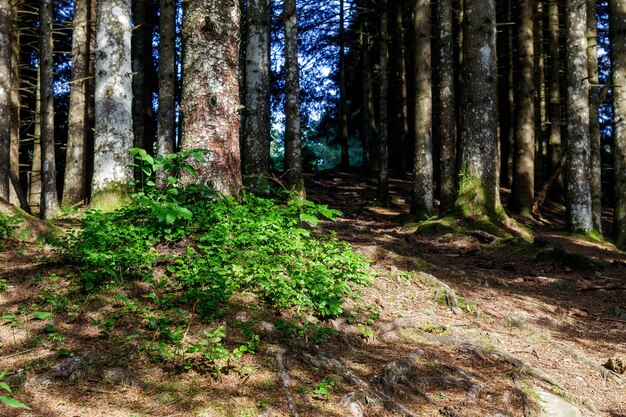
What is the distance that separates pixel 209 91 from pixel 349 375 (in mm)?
3853

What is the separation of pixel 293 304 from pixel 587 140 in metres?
9.48

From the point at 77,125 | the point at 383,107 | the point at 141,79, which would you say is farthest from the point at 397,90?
the point at 77,125

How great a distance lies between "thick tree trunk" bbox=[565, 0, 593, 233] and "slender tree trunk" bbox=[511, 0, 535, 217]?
143 inches

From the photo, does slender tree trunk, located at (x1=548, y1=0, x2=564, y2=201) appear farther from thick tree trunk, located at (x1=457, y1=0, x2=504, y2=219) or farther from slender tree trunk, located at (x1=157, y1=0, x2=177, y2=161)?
slender tree trunk, located at (x1=157, y1=0, x2=177, y2=161)

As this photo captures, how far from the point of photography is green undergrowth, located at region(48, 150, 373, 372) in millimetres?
3773

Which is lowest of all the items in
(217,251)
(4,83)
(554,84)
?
(217,251)

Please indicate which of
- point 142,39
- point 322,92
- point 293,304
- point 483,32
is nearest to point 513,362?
point 293,304

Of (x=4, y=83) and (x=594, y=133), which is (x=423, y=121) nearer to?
(x=594, y=133)

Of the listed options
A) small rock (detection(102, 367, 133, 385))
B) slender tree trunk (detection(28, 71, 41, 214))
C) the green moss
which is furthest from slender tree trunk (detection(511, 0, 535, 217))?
slender tree trunk (detection(28, 71, 41, 214))

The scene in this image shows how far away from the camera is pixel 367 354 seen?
407cm

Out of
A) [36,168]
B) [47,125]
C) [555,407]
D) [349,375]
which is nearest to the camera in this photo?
[349,375]

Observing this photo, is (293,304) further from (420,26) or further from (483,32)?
(420,26)

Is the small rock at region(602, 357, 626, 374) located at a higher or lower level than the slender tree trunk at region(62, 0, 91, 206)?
lower

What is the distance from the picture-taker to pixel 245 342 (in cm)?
371
